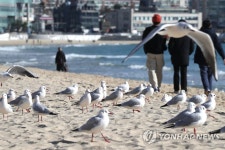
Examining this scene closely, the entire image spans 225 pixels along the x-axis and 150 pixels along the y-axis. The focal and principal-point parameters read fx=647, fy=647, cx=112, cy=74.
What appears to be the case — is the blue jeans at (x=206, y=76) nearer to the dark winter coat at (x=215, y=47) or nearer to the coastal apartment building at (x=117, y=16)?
the dark winter coat at (x=215, y=47)

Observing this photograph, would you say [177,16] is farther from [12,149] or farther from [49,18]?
[12,149]

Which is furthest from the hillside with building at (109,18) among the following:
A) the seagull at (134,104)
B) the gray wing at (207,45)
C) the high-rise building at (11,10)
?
the gray wing at (207,45)

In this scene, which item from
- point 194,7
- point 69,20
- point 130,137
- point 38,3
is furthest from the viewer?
point 38,3

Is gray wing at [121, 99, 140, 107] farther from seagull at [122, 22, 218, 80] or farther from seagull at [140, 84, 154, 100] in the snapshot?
seagull at [140, 84, 154, 100]

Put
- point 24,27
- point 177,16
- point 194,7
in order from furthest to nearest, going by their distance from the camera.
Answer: point 194,7, point 177,16, point 24,27

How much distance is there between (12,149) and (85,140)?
0.68m

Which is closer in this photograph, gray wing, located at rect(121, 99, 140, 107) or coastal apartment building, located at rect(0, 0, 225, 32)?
gray wing, located at rect(121, 99, 140, 107)

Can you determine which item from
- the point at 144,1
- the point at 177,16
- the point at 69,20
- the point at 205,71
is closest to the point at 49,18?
the point at 69,20

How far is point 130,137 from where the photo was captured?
240 inches

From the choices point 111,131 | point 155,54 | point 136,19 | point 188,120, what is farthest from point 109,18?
point 188,120

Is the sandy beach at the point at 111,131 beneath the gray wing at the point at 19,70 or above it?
beneath

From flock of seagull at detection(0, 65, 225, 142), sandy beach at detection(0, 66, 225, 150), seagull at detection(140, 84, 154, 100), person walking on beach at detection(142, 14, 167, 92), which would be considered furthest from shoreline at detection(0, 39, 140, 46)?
sandy beach at detection(0, 66, 225, 150)

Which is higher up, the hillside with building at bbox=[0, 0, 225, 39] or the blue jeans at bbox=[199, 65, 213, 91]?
the blue jeans at bbox=[199, 65, 213, 91]

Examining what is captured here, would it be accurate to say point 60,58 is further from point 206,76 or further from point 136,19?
point 136,19
